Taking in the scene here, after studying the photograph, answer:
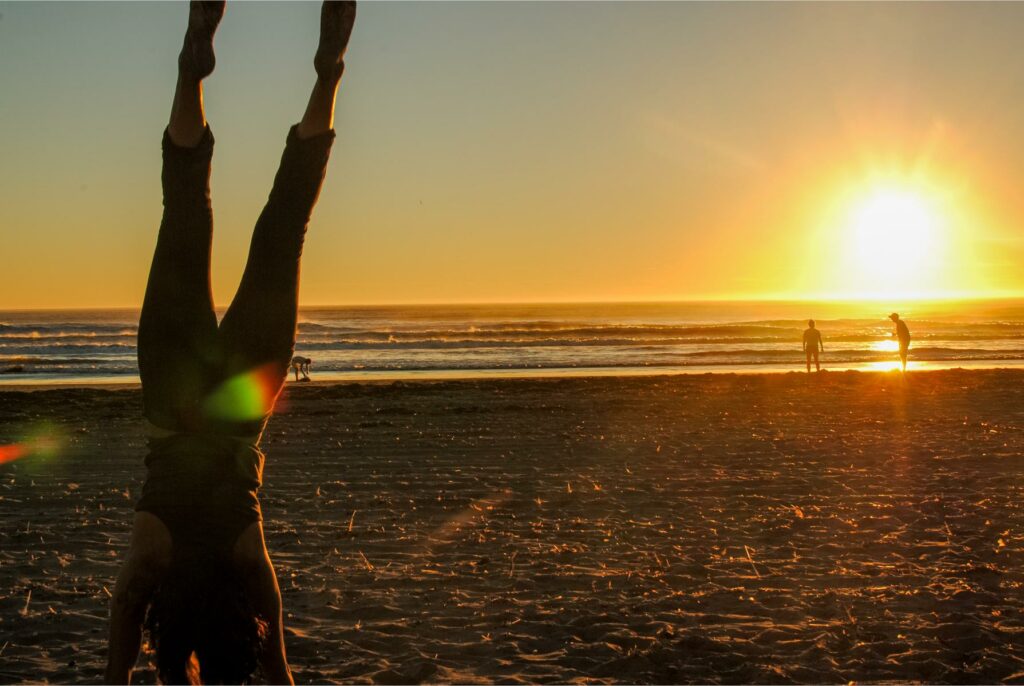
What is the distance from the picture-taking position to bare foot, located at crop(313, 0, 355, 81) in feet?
7.85

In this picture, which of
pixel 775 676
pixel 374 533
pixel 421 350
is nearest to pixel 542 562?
pixel 374 533

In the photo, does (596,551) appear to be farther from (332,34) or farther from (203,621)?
(332,34)

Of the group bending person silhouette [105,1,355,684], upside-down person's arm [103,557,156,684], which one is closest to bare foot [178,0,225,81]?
bending person silhouette [105,1,355,684]

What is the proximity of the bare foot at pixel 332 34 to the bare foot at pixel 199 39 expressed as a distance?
0.26 metres

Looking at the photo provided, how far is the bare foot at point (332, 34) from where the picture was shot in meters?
2.39

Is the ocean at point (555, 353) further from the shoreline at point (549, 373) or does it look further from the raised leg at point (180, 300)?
the raised leg at point (180, 300)

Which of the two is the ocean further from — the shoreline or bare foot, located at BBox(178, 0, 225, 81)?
bare foot, located at BBox(178, 0, 225, 81)

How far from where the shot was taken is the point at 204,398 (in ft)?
7.92

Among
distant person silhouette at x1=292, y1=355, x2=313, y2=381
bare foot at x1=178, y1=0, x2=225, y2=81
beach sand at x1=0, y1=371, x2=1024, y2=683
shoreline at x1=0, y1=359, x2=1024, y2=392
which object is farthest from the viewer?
shoreline at x1=0, y1=359, x2=1024, y2=392

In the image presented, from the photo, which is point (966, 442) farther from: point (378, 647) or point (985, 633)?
point (378, 647)

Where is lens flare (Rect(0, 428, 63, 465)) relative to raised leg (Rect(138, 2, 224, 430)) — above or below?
below

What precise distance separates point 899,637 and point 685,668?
1299 mm

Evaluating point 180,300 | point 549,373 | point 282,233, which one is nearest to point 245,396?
point 180,300

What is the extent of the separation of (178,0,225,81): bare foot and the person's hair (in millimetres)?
1226
